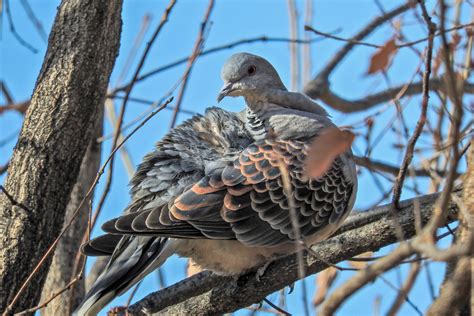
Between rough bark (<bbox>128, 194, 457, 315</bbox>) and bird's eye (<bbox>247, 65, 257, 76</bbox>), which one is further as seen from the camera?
bird's eye (<bbox>247, 65, 257, 76</bbox>)

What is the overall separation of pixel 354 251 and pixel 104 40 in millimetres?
1544

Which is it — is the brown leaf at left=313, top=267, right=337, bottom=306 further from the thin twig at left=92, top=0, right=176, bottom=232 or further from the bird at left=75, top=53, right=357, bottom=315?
the thin twig at left=92, top=0, right=176, bottom=232

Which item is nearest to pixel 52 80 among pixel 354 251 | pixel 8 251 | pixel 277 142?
pixel 8 251

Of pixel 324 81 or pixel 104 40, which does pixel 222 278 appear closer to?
pixel 104 40

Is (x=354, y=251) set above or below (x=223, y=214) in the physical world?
below

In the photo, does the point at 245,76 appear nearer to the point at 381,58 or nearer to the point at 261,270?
the point at 381,58

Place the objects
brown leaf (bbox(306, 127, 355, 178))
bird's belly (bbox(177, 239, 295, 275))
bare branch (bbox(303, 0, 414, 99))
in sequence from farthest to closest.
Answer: bare branch (bbox(303, 0, 414, 99)) < bird's belly (bbox(177, 239, 295, 275)) < brown leaf (bbox(306, 127, 355, 178))

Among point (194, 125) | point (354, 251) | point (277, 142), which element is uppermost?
point (194, 125)

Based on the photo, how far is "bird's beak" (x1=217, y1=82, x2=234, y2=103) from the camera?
455cm

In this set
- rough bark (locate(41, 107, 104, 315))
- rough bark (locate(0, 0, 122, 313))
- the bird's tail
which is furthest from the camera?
rough bark (locate(41, 107, 104, 315))

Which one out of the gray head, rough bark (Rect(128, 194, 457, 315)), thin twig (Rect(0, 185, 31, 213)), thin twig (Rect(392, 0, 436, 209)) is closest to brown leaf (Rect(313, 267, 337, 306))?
rough bark (Rect(128, 194, 457, 315))

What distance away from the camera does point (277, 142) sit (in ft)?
13.9

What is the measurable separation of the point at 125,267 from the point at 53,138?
0.67 m

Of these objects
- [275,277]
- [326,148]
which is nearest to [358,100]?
[275,277]
